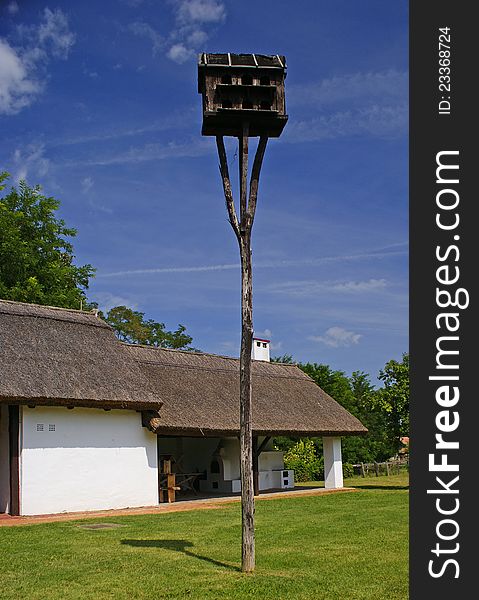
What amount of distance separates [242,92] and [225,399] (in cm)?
1453

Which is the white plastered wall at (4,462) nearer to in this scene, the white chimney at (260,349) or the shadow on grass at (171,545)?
the shadow on grass at (171,545)

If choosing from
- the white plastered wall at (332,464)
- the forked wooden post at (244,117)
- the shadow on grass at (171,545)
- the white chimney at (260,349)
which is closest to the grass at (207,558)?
the shadow on grass at (171,545)

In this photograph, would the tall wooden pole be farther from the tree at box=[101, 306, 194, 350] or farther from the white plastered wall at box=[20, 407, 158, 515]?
the tree at box=[101, 306, 194, 350]

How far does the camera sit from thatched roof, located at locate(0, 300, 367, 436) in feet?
58.9

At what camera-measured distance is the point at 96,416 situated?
1905cm

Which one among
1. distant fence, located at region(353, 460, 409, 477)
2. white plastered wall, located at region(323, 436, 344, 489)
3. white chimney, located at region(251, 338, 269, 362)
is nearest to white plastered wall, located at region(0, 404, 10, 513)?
white plastered wall, located at region(323, 436, 344, 489)

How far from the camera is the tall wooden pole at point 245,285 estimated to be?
976 centimetres

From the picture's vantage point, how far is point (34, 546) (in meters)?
11.9

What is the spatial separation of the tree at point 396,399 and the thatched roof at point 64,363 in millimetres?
7659

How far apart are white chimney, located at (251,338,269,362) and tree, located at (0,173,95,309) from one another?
9.05 metres

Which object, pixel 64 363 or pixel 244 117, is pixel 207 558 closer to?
pixel 244 117

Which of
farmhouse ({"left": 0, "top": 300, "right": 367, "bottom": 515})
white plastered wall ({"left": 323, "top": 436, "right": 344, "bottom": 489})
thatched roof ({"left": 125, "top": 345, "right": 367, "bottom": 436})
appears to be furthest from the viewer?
white plastered wall ({"left": 323, "top": 436, "right": 344, "bottom": 489})

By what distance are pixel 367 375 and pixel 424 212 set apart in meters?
40.4

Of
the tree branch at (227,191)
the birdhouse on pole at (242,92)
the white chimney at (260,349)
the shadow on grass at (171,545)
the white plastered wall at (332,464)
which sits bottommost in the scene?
the white plastered wall at (332,464)
